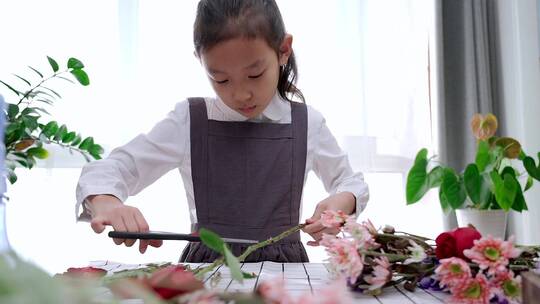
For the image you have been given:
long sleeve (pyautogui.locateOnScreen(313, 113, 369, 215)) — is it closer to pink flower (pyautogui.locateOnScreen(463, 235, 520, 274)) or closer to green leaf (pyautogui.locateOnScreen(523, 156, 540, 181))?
green leaf (pyautogui.locateOnScreen(523, 156, 540, 181))

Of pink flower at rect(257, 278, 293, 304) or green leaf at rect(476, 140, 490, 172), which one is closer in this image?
pink flower at rect(257, 278, 293, 304)

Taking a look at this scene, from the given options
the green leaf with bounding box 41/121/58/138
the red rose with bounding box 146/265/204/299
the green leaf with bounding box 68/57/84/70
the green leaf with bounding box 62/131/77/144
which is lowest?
the red rose with bounding box 146/265/204/299

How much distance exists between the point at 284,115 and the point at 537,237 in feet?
4.34

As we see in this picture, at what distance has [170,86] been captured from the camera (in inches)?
93.4

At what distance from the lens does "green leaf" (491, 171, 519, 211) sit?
1.64 m

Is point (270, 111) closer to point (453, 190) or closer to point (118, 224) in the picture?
point (118, 224)

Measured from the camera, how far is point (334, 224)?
2.30 feet

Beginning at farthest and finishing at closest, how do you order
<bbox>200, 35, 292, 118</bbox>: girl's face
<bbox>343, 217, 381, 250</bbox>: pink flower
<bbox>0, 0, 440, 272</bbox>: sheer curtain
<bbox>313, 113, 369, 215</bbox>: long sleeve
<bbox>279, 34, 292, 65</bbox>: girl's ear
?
<bbox>0, 0, 440, 272</bbox>: sheer curtain
<bbox>313, 113, 369, 215</bbox>: long sleeve
<bbox>279, 34, 292, 65</bbox>: girl's ear
<bbox>200, 35, 292, 118</bbox>: girl's face
<bbox>343, 217, 381, 250</bbox>: pink flower

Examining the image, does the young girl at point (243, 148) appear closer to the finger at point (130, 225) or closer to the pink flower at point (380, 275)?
the finger at point (130, 225)

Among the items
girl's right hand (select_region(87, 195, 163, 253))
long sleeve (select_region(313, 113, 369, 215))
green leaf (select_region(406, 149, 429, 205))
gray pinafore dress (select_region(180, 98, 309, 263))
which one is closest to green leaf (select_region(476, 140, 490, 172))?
green leaf (select_region(406, 149, 429, 205))

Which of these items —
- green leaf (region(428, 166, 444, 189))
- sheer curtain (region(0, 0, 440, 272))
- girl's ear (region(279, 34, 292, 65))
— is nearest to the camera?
girl's ear (region(279, 34, 292, 65))

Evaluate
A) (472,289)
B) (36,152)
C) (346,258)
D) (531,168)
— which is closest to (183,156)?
(36,152)

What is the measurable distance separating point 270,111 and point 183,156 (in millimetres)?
241

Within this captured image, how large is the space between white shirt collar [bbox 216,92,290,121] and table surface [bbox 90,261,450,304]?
1.79 feet
